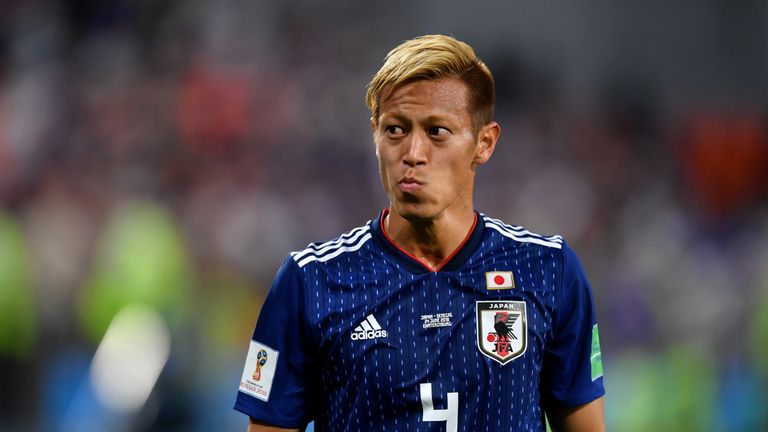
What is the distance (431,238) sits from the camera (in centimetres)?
255

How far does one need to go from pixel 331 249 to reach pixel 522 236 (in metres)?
0.48

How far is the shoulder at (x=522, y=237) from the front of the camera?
8.49 ft

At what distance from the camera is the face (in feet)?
7.97

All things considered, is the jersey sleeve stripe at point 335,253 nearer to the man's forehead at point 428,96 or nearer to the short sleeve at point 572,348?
the man's forehead at point 428,96

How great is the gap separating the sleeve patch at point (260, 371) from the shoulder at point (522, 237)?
2.05 feet

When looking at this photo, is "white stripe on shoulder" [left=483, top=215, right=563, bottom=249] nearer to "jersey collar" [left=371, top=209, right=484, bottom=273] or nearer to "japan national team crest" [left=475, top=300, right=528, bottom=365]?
"jersey collar" [left=371, top=209, right=484, bottom=273]

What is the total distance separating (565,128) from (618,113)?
69 cm

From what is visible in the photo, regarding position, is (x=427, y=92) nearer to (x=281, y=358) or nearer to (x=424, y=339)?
(x=424, y=339)

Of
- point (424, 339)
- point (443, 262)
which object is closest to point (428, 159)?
point (443, 262)

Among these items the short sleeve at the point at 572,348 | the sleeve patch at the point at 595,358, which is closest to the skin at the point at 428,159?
the short sleeve at the point at 572,348

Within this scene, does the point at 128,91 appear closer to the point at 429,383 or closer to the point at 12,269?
the point at 12,269

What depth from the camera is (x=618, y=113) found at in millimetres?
10344

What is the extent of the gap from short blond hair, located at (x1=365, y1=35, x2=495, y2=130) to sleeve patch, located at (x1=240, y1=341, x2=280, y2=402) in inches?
24.4

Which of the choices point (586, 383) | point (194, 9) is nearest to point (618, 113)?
point (194, 9)
